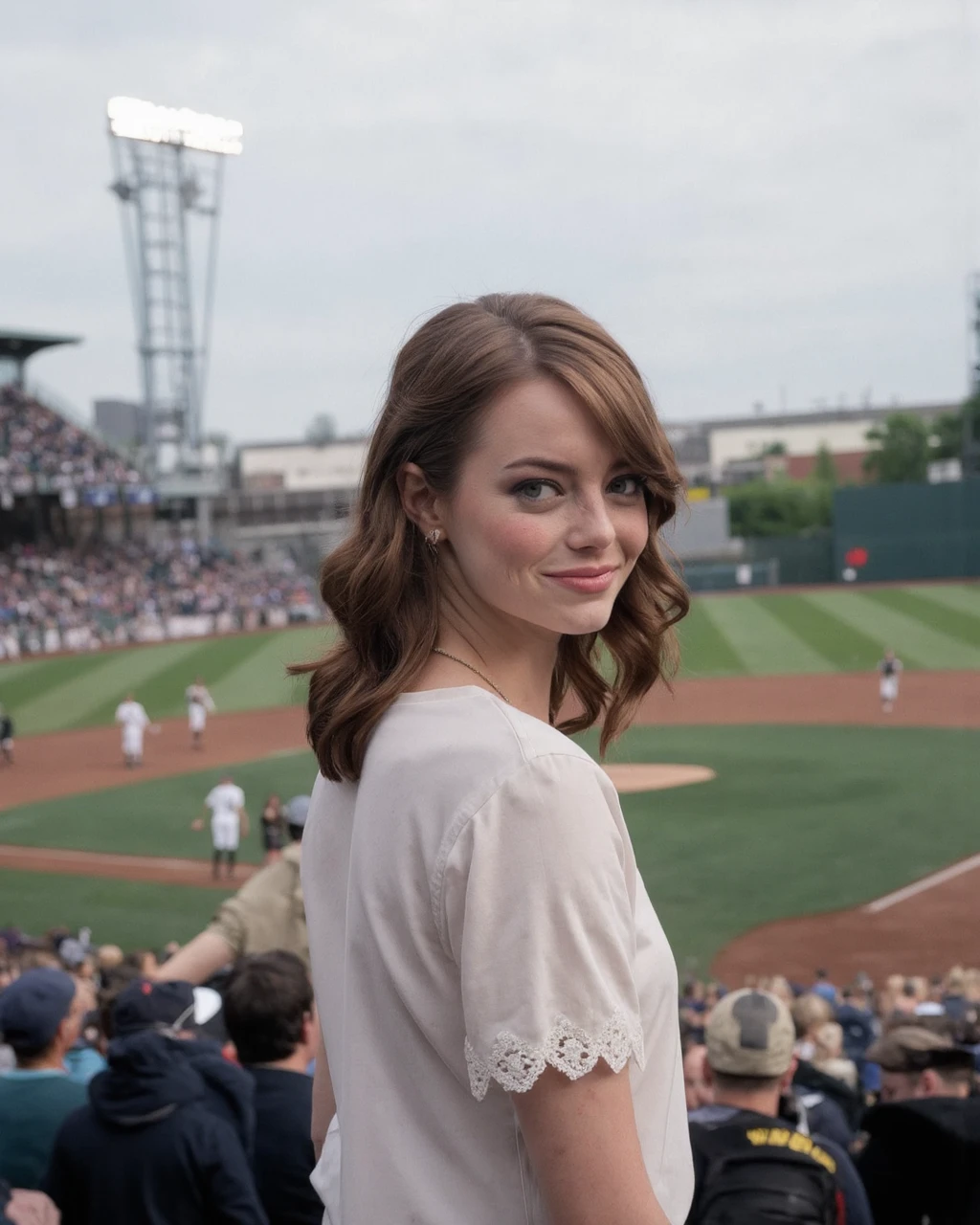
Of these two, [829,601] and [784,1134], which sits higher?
[784,1134]

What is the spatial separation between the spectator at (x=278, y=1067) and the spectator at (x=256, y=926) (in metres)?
1.37

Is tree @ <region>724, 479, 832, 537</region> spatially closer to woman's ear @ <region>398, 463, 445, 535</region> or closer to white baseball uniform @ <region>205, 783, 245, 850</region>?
white baseball uniform @ <region>205, 783, 245, 850</region>

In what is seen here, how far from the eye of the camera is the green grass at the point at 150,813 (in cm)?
1889

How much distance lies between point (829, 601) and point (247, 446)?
7256 cm

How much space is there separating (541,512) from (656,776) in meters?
20.3

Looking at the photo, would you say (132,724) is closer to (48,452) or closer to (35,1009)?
(35,1009)

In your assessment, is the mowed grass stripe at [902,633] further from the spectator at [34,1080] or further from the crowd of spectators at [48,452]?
the spectator at [34,1080]

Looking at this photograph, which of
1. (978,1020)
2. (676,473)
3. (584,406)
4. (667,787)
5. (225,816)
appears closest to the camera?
(584,406)

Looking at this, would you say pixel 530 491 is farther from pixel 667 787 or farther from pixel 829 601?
pixel 829 601

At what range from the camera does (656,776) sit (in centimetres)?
2169

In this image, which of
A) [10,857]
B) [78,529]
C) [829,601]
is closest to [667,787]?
[10,857]

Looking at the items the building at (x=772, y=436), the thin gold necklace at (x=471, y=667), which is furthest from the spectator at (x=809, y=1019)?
the building at (x=772, y=436)

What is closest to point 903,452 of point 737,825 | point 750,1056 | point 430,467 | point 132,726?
point 132,726

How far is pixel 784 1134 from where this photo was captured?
3.13 metres
